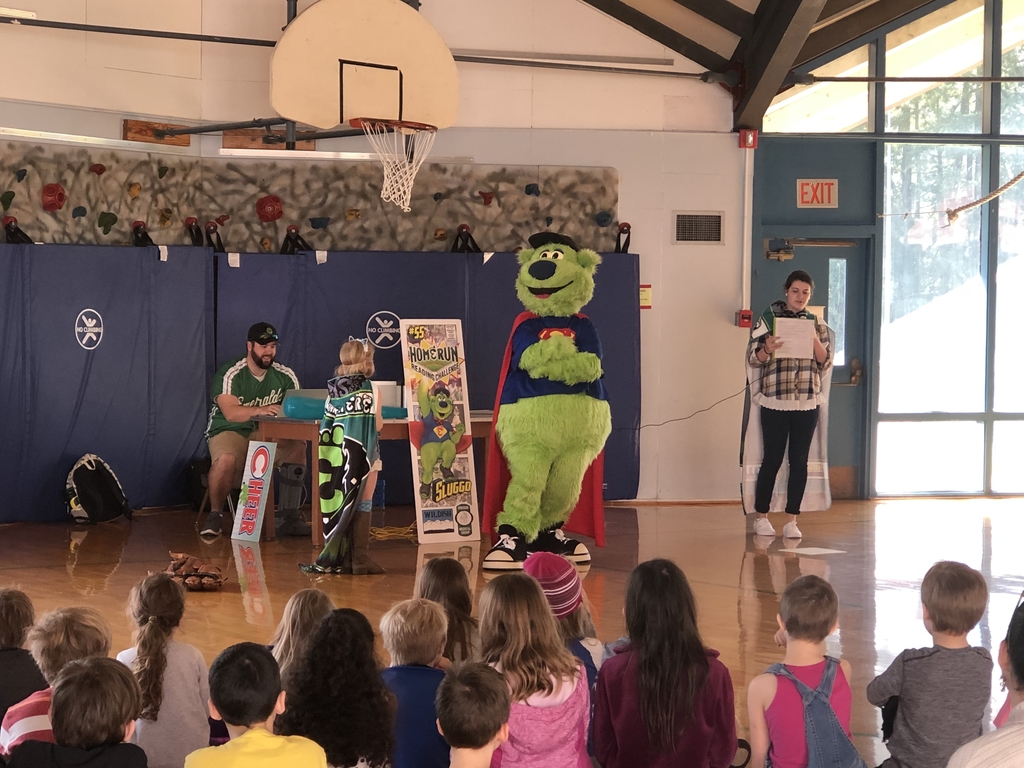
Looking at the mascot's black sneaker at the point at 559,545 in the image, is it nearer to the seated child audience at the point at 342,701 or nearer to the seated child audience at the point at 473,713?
the seated child audience at the point at 342,701

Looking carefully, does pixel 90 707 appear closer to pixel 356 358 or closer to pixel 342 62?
pixel 356 358

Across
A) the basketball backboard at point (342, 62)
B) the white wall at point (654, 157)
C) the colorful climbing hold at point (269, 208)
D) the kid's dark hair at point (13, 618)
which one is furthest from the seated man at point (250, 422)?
the kid's dark hair at point (13, 618)

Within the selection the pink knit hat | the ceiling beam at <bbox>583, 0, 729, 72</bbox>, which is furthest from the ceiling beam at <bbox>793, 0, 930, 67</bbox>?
the pink knit hat

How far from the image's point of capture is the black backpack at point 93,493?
24.5ft

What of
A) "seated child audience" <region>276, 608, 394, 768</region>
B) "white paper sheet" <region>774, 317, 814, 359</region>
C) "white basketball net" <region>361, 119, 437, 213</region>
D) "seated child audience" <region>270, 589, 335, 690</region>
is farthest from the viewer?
→ "white basketball net" <region>361, 119, 437, 213</region>

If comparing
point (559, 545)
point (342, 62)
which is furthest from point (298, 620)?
point (342, 62)

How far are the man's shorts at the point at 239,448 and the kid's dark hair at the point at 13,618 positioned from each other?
4535mm

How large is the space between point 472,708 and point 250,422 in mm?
5447

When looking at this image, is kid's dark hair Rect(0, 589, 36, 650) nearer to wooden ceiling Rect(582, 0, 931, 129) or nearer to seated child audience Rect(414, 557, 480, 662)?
seated child audience Rect(414, 557, 480, 662)

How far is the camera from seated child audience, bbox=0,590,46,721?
266 cm

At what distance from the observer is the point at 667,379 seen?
340 inches

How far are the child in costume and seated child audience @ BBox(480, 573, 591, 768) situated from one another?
3323mm

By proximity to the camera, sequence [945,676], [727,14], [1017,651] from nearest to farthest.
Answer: [1017,651] → [945,676] → [727,14]

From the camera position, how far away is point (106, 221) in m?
7.86
